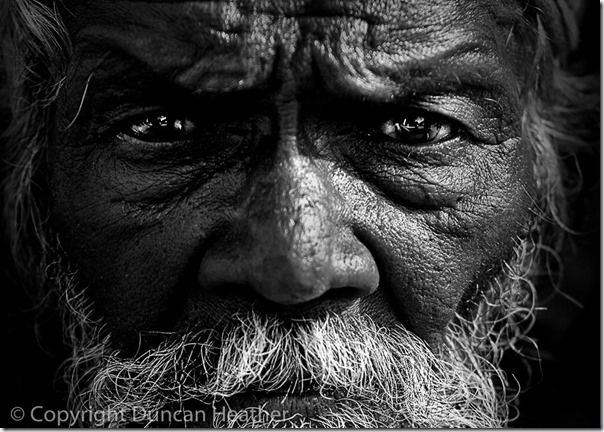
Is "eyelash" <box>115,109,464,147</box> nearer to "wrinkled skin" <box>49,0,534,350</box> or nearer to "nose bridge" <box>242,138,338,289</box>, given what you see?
"wrinkled skin" <box>49,0,534,350</box>

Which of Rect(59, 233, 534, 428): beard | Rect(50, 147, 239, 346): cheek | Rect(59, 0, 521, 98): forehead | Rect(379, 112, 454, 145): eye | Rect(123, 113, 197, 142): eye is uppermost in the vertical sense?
Rect(59, 0, 521, 98): forehead

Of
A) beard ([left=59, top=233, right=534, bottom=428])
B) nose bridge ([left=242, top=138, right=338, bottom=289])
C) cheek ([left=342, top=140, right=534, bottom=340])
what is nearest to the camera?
nose bridge ([left=242, top=138, right=338, bottom=289])

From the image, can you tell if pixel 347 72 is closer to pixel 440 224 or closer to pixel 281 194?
pixel 281 194

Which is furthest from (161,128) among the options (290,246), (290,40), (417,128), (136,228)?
(417,128)

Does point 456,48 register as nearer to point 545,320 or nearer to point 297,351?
point 297,351

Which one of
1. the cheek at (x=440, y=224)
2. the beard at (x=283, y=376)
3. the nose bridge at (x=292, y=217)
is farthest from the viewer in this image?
the cheek at (x=440, y=224)

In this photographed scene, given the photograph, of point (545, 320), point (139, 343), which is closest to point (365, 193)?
point (139, 343)

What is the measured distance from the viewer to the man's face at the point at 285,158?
5.87ft

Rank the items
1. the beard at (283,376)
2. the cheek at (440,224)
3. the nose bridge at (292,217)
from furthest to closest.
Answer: the cheek at (440,224) < the beard at (283,376) < the nose bridge at (292,217)

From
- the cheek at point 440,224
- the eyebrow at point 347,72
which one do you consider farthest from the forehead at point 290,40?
the cheek at point 440,224

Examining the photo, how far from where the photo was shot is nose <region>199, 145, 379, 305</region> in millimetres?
1694

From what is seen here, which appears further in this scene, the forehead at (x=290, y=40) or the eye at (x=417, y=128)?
the eye at (x=417, y=128)

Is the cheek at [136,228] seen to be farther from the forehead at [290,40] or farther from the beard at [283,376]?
the forehead at [290,40]

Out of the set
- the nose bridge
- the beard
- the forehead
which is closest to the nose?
the nose bridge
